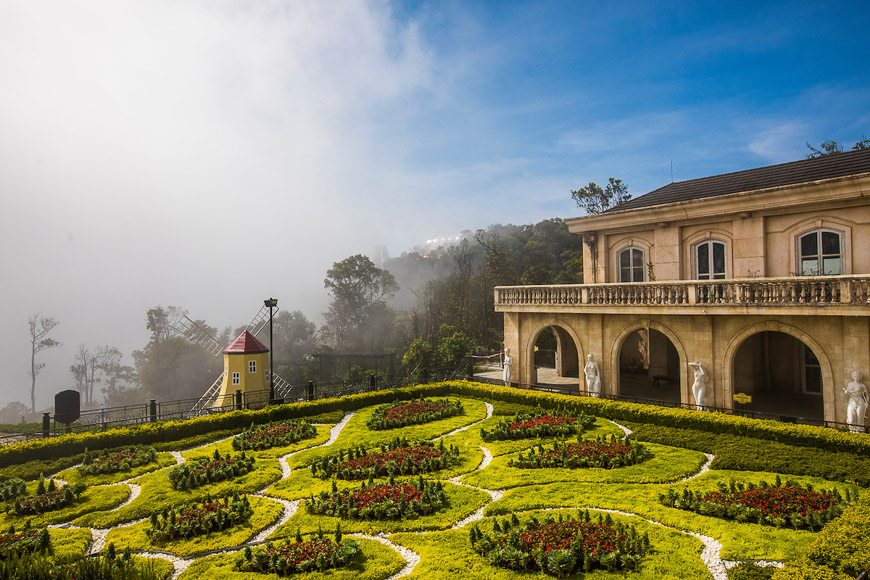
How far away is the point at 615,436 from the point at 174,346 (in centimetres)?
6599

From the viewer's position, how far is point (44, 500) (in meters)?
13.3

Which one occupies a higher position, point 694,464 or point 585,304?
point 585,304

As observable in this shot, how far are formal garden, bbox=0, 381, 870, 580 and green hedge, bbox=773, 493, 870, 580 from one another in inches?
1.3

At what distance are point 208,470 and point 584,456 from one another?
10883 mm

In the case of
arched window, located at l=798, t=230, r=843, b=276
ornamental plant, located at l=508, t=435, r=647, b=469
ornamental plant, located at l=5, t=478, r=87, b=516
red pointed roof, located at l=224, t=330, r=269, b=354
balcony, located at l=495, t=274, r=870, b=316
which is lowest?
ornamental plant, located at l=5, t=478, r=87, b=516

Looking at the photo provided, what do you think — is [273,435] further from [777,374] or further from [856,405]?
[777,374]

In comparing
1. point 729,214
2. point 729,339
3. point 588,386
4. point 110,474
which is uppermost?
point 729,214

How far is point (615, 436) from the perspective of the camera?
56.6 feet

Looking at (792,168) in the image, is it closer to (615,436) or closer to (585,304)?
(585,304)

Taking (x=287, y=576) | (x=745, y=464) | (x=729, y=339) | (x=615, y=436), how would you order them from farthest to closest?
1. (x=729, y=339)
2. (x=615, y=436)
3. (x=745, y=464)
4. (x=287, y=576)

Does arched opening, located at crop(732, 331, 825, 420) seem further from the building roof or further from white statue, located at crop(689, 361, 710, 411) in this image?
the building roof

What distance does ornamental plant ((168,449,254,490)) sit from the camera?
14492 mm

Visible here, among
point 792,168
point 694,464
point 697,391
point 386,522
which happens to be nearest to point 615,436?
point 694,464

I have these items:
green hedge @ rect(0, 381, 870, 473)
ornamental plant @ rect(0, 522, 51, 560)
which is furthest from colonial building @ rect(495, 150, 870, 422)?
ornamental plant @ rect(0, 522, 51, 560)
